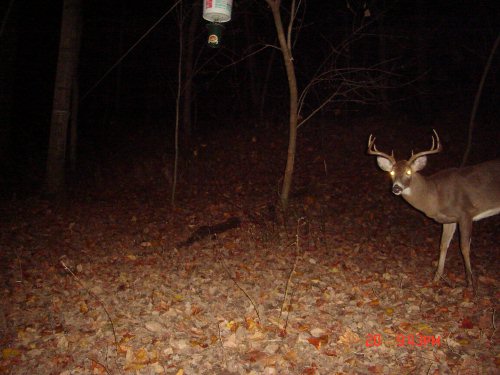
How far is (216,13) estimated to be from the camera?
5656 mm

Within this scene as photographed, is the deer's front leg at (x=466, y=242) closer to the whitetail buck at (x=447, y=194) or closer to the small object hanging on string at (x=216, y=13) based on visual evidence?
the whitetail buck at (x=447, y=194)

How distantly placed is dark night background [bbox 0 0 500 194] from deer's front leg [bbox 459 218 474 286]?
6.69m

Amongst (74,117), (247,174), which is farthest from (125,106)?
(247,174)

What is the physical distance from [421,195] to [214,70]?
10026mm

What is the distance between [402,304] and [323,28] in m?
19.2

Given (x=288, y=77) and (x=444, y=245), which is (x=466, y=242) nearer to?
(x=444, y=245)

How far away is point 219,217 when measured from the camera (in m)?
8.62

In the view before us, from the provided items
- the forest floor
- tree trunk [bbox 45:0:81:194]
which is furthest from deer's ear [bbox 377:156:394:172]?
tree trunk [bbox 45:0:81:194]

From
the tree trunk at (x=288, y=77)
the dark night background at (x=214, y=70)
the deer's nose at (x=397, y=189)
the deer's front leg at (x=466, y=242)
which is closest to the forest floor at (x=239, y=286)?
the deer's front leg at (x=466, y=242)

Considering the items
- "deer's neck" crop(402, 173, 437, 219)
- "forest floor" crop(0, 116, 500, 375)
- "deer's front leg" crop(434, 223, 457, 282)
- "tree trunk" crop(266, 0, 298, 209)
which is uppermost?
"tree trunk" crop(266, 0, 298, 209)

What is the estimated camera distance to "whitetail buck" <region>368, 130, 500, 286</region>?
251 inches

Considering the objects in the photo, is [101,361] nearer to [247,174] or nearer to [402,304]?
[402,304]

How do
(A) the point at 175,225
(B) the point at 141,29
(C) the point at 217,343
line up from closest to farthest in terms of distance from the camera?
(C) the point at 217,343
(A) the point at 175,225
(B) the point at 141,29
